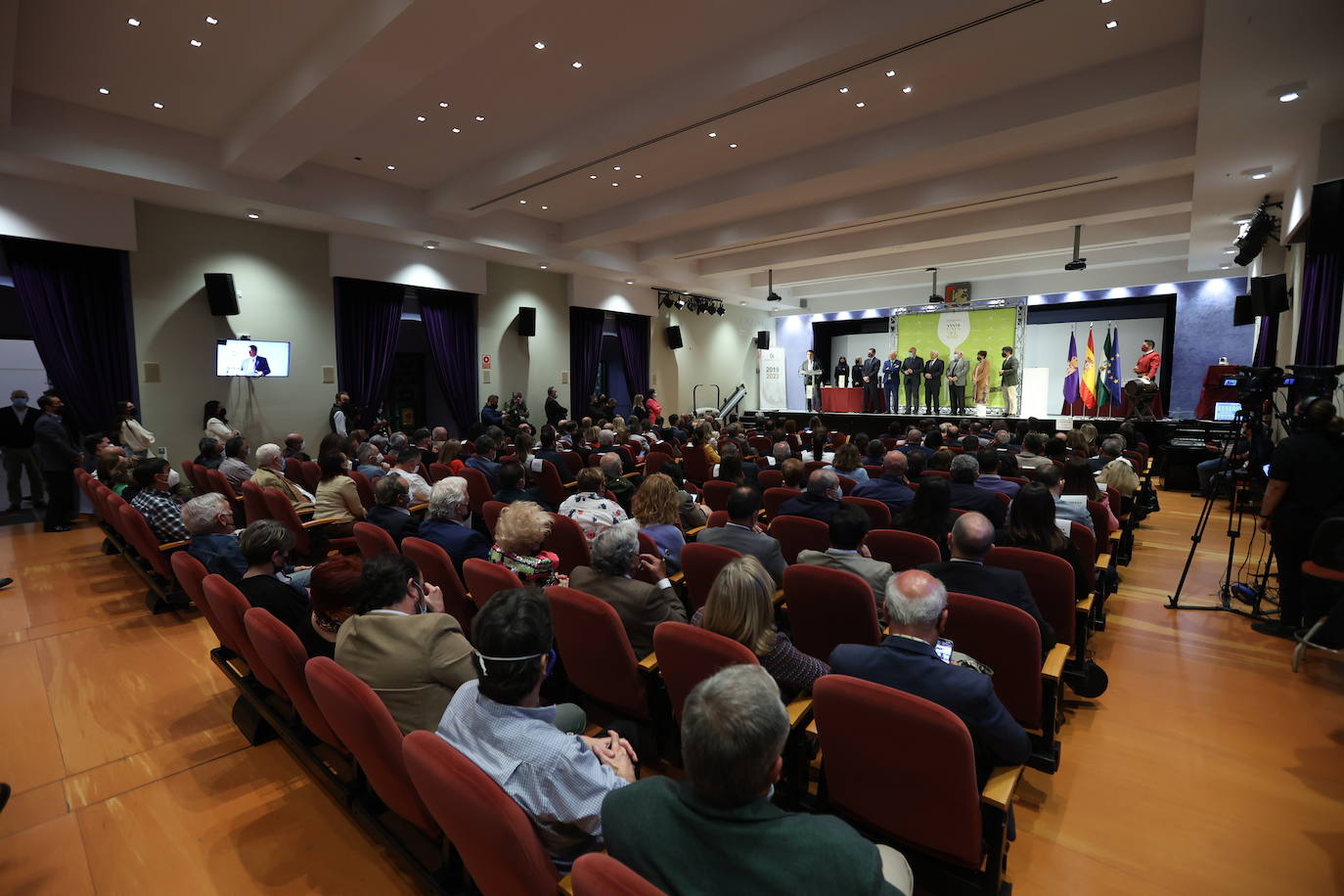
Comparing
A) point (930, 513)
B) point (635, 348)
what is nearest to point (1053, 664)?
point (930, 513)

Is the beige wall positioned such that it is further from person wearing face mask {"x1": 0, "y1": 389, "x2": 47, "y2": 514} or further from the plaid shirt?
the plaid shirt

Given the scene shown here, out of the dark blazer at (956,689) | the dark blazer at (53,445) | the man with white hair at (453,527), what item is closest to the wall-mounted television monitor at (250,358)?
the dark blazer at (53,445)

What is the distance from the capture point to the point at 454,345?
37.1ft

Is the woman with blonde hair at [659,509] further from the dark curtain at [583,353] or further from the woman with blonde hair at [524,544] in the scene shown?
the dark curtain at [583,353]

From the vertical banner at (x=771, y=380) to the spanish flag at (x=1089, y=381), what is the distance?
7437mm

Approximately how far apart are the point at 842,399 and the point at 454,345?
10296mm

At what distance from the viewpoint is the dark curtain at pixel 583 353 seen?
13391 mm

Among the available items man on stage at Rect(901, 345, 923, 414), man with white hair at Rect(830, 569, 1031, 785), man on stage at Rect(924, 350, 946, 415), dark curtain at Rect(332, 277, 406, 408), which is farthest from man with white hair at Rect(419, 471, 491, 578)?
man on stage at Rect(901, 345, 923, 414)

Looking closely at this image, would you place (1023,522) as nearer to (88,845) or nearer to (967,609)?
(967,609)

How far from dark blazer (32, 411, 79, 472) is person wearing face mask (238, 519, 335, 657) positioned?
247 inches

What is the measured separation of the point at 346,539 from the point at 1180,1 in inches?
302

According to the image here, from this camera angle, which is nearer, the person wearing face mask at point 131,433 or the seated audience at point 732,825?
the seated audience at point 732,825

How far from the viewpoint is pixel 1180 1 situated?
4.80 m

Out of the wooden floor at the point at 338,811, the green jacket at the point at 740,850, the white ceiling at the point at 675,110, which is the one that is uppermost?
the white ceiling at the point at 675,110
